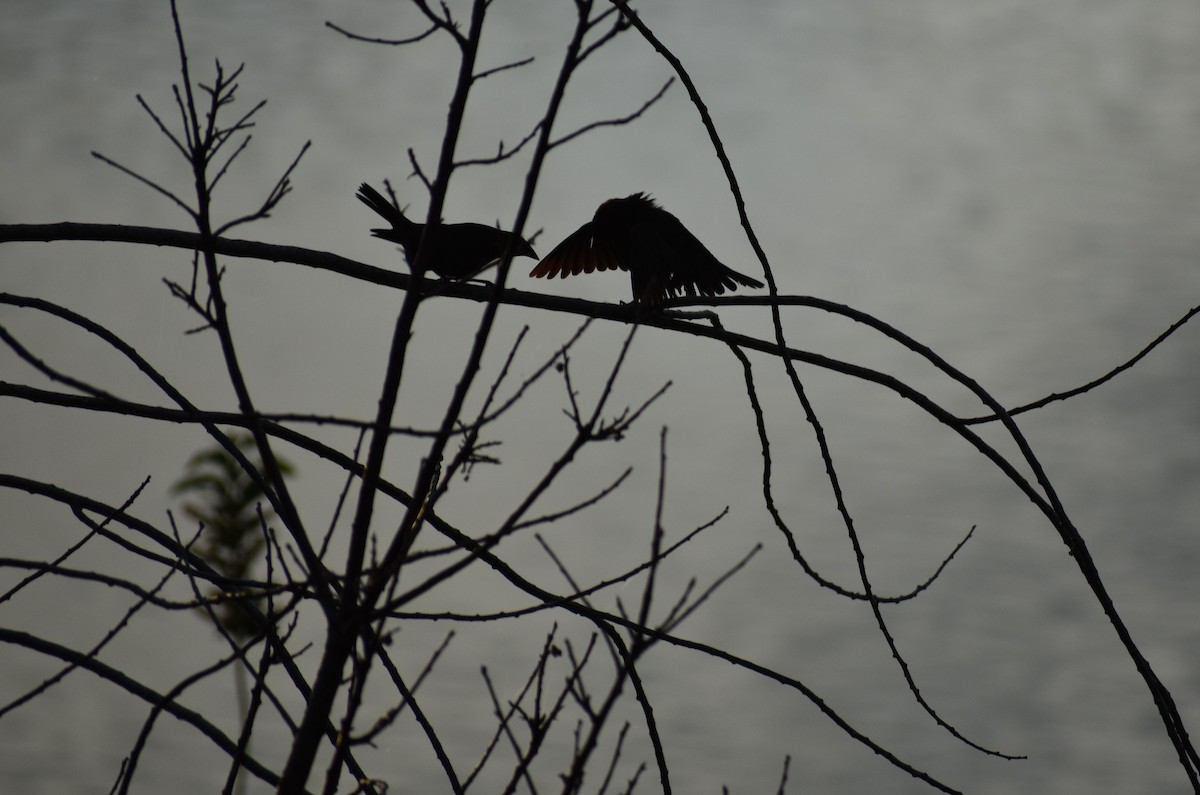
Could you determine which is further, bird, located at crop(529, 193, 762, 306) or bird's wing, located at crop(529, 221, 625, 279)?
bird's wing, located at crop(529, 221, 625, 279)

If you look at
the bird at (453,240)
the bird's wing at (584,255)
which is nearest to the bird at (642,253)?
the bird's wing at (584,255)

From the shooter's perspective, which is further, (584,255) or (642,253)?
(584,255)

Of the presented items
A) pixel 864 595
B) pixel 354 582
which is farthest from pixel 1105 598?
pixel 354 582

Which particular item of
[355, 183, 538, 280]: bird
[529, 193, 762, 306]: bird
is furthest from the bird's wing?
[355, 183, 538, 280]: bird

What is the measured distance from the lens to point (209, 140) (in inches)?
80.0

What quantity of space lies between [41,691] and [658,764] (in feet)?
4.29

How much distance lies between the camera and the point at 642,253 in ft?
15.8

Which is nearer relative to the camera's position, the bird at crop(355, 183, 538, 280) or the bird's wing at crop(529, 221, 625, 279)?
the bird at crop(355, 183, 538, 280)

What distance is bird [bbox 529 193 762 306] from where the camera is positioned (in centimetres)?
469

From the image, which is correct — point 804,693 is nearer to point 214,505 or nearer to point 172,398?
point 172,398

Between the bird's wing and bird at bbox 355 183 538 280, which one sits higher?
the bird's wing

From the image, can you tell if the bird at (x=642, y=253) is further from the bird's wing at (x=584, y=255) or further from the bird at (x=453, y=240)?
the bird at (x=453, y=240)

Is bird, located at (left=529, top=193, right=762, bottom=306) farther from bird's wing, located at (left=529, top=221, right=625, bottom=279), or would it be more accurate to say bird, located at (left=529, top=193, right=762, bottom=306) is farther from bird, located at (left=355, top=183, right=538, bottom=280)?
bird, located at (left=355, top=183, right=538, bottom=280)

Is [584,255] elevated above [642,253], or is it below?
above
